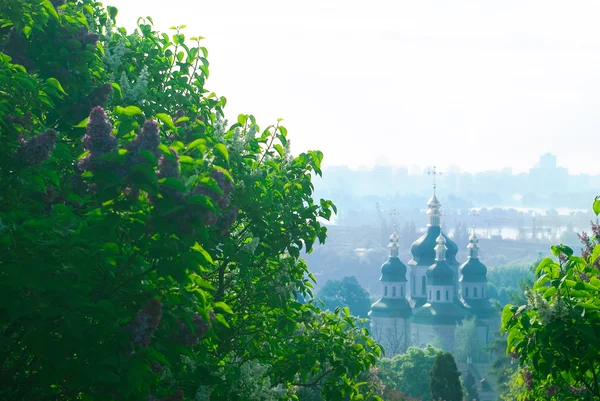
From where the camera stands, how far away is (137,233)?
5.20 meters

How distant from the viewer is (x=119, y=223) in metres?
5.38

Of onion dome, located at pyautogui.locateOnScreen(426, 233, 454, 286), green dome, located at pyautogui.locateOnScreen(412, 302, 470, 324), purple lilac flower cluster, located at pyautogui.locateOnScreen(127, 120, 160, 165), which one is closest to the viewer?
purple lilac flower cluster, located at pyautogui.locateOnScreen(127, 120, 160, 165)

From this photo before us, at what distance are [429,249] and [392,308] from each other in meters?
7.44

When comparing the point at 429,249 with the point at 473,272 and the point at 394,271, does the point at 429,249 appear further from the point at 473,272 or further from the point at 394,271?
the point at 394,271

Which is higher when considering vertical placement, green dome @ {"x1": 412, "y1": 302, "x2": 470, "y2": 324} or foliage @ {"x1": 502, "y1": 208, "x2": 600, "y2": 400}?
green dome @ {"x1": 412, "y1": 302, "x2": 470, "y2": 324}

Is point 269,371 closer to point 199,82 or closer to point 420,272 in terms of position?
point 199,82

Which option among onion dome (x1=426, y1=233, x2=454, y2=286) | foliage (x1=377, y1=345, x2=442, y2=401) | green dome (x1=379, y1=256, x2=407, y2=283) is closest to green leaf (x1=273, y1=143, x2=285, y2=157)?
foliage (x1=377, y1=345, x2=442, y2=401)

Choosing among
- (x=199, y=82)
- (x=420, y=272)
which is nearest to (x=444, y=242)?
(x=420, y=272)

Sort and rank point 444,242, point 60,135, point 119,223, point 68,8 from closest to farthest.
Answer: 1. point 119,223
2. point 60,135
3. point 68,8
4. point 444,242

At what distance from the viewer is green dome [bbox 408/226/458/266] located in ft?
294

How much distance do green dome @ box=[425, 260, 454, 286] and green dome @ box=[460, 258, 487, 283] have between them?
4.13 m

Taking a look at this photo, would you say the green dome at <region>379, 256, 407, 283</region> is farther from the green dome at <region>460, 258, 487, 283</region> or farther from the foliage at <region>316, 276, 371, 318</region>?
the foliage at <region>316, 276, 371, 318</region>

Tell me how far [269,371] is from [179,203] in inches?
192

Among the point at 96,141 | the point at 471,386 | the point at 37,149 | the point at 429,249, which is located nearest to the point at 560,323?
the point at 96,141
